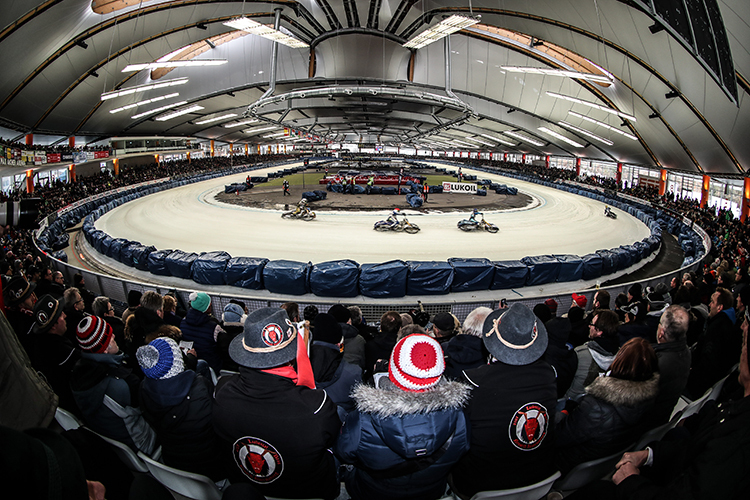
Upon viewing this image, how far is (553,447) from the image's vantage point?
2879 mm

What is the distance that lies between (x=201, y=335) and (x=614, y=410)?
15.3 ft

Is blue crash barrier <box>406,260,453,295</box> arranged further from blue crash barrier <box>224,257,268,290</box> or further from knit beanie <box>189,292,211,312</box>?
knit beanie <box>189,292,211,312</box>

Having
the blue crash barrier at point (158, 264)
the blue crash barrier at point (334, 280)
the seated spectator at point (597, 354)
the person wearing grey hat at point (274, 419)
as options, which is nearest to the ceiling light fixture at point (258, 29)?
the blue crash barrier at point (158, 264)

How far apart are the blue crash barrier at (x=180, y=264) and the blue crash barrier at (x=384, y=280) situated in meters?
5.90

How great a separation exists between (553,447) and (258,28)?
20191 mm

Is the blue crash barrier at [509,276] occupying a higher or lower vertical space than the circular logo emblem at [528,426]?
lower

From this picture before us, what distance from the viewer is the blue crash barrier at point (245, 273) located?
1121cm

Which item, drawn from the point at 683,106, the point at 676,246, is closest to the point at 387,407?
the point at 676,246

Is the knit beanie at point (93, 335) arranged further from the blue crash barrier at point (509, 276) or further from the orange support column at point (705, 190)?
the orange support column at point (705, 190)

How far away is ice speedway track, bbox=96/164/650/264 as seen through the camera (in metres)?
15.6

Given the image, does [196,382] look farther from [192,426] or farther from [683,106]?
[683,106]

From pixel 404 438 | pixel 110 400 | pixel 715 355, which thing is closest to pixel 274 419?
pixel 404 438

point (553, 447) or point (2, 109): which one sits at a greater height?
point (2, 109)

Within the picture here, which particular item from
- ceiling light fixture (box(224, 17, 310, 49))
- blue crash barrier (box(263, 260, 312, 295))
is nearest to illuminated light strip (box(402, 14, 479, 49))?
ceiling light fixture (box(224, 17, 310, 49))
